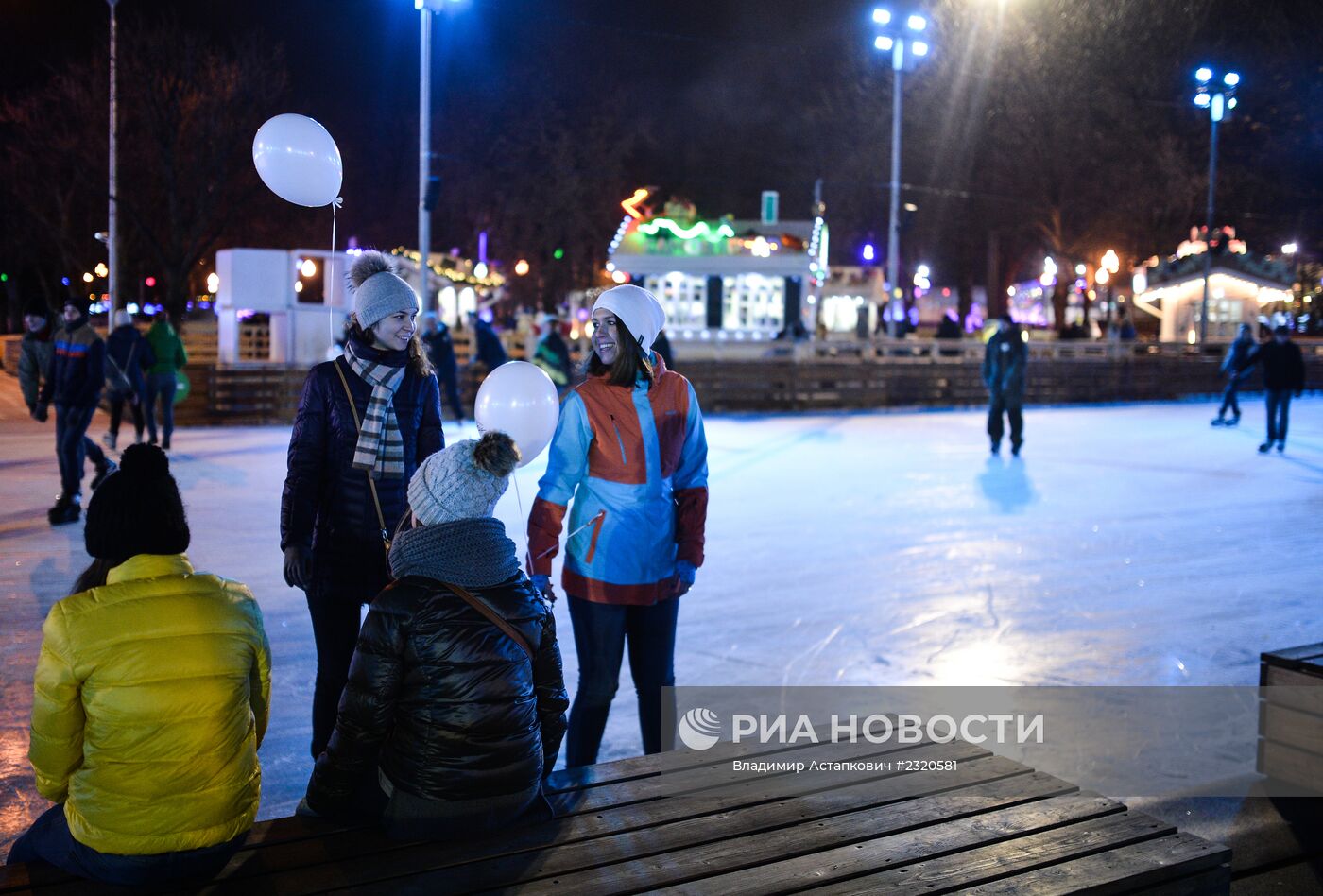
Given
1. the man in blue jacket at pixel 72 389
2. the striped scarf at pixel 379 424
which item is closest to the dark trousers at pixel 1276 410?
the man in blue jacket at pixel 72 389

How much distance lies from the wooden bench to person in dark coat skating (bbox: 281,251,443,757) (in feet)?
3.57

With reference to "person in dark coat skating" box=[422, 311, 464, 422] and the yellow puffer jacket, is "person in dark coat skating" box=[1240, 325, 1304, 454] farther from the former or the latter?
the yellow puffer jacket

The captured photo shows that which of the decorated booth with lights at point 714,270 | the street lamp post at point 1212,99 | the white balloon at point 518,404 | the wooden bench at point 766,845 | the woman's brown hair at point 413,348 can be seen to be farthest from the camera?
the decorated booth with lights at point 714,270

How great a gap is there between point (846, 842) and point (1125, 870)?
607 millimetres

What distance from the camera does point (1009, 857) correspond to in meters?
2.66

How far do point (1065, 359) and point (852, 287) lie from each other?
43.8 ft

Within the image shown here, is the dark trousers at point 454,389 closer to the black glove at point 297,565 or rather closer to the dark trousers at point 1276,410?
the dark trousers at point 1276,410

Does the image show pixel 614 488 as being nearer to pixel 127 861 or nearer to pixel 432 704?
pixel 432 704

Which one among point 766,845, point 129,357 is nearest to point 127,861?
point 766,845

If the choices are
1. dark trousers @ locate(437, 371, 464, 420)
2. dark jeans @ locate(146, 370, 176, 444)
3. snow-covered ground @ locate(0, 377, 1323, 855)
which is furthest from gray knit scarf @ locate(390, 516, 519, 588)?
dark trousers @ locate(437, 371, 464, 420)

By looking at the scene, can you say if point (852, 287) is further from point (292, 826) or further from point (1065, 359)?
point (292, 826)

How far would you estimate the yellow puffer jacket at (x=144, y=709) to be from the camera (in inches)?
90.8

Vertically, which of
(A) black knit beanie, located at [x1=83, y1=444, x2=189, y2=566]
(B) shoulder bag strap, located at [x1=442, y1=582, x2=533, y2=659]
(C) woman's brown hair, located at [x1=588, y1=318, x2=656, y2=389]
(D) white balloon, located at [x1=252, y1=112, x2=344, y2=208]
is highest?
(D) white balloon, located at [x1=252, y1=112, x2=344, y2=208]

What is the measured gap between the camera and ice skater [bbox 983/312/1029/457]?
46.9 ft
